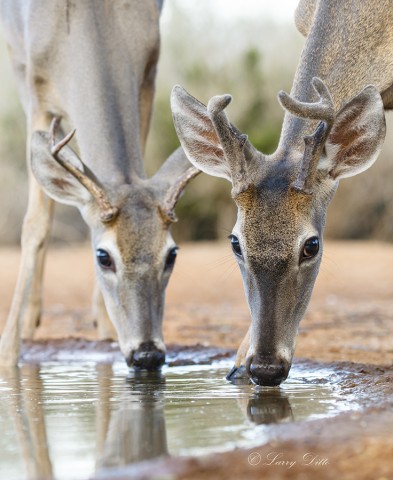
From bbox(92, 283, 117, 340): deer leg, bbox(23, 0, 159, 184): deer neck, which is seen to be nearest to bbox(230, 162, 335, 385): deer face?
bbox(23, 0, 159, 184): deer neck

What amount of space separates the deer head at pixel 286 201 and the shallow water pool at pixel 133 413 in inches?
15.4

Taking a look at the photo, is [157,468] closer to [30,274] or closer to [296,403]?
[296,403]

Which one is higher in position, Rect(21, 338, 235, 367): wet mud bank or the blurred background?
the blurred background

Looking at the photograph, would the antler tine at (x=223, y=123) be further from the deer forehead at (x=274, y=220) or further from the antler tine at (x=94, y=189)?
the antler tine at (x=94, y=189)

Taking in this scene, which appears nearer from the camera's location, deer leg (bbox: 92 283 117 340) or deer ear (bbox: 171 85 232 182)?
deer ear (bbox: 171 85 232 182)

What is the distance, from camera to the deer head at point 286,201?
6371mm

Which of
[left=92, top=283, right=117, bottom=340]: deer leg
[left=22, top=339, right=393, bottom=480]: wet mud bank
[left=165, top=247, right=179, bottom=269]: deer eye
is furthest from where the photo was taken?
[left=92, top=283, right=117, bottom=340]: deer leg

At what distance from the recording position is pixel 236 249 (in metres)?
6.71

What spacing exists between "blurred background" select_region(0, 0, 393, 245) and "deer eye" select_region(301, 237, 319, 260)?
14661 mm

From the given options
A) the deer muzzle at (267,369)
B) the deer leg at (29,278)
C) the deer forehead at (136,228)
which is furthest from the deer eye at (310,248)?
the deer leg at (29,278)

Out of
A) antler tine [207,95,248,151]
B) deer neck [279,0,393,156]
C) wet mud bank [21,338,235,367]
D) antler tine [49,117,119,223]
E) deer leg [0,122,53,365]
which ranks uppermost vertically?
deer neck [279,0,393,156]

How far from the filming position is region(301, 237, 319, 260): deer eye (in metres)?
6.58

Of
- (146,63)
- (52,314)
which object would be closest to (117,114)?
(146,63)

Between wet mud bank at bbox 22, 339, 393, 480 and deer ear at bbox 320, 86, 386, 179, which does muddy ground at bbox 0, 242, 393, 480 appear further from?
deer ear at bbox 320, 86, 386, 179
